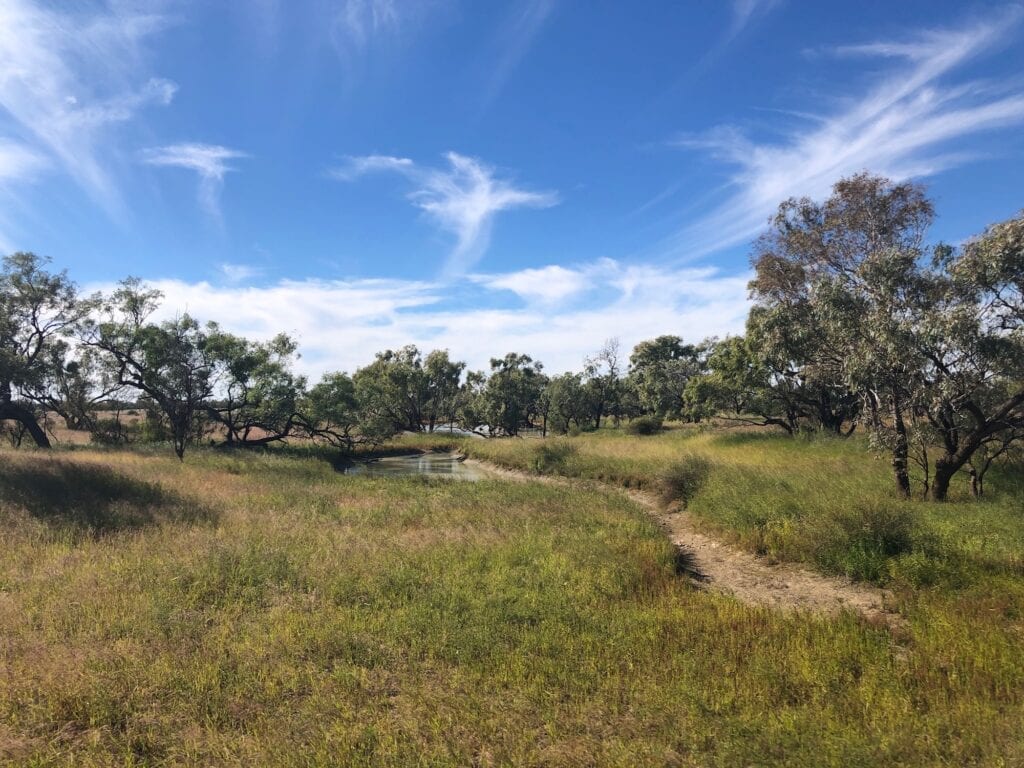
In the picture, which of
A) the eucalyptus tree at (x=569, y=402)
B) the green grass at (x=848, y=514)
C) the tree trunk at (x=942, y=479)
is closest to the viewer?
the green grass at (x=848, y=514)

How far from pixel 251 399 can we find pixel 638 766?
128 ft

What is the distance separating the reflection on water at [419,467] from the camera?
3569cm

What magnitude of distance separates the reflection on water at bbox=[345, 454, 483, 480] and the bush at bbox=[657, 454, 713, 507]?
1564 cm

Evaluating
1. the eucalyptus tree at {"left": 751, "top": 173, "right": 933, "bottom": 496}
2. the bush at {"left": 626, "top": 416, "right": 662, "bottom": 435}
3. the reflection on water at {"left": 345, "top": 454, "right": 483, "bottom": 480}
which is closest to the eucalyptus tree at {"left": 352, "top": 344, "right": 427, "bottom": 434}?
the reflection on water at {"left": 345, "top": 454, "right": 483, "bottom": 480}

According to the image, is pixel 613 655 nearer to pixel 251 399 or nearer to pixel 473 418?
pixel 251 399

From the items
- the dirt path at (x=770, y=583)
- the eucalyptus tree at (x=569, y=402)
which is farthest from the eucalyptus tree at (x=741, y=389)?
the eucalyptus tree at (x=569, y=402)

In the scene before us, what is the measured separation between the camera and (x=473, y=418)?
231 ft

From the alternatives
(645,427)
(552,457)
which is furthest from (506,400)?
(552,457)

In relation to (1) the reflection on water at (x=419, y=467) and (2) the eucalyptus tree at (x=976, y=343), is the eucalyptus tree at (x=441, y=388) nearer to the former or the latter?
(1) the reflection on water at (x=419, y=467)

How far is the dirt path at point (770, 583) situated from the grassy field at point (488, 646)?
0.47m

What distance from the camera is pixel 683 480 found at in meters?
20.1

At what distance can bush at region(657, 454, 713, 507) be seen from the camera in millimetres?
19531

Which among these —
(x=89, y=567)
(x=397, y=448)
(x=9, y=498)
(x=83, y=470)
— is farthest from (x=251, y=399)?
(x=89, y=567)

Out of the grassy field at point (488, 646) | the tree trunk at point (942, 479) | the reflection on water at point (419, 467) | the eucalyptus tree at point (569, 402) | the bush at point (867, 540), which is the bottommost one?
the reflection on water at point (419, 467)
